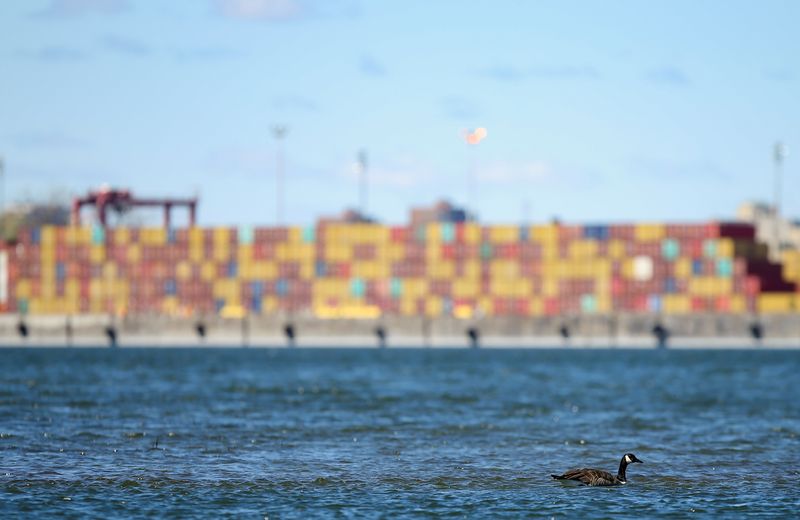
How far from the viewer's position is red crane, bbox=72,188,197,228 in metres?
180

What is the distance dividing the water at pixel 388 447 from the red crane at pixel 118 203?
99.3m

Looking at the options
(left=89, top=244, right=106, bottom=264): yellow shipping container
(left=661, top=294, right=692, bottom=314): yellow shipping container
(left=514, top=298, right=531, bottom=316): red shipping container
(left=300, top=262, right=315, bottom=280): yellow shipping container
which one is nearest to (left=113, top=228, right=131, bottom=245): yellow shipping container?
(left=89, top=244, right=106, bottom=264): yellow shipping container

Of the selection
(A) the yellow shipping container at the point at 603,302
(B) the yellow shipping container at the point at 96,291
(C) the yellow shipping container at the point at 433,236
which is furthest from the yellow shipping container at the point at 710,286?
(B) the yellow shipping container at the point at 96,291

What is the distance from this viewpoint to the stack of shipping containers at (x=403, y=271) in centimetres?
16050

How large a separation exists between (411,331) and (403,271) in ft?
46.8

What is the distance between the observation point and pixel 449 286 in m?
168

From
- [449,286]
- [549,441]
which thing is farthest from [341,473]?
[449,286]

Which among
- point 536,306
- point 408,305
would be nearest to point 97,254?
point 408,305

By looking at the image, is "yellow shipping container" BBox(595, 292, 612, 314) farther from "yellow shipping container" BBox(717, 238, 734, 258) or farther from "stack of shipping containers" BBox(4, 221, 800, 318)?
"yellow shipping container" BBox(717, 238, 734, 258)

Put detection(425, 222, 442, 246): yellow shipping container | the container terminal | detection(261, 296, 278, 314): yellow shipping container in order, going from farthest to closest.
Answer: detection(261, 296, 278, 314): yellow shipping container < detection(425, 222, 442, 246): yellow shipping container < the container terminal

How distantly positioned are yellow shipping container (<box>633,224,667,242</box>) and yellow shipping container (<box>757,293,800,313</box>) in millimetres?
12676

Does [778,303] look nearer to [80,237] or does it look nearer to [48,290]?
[80,237]

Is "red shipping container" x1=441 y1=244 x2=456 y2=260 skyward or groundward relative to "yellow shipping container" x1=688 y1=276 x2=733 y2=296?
skyward

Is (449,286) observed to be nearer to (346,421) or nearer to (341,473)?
(346,421)
